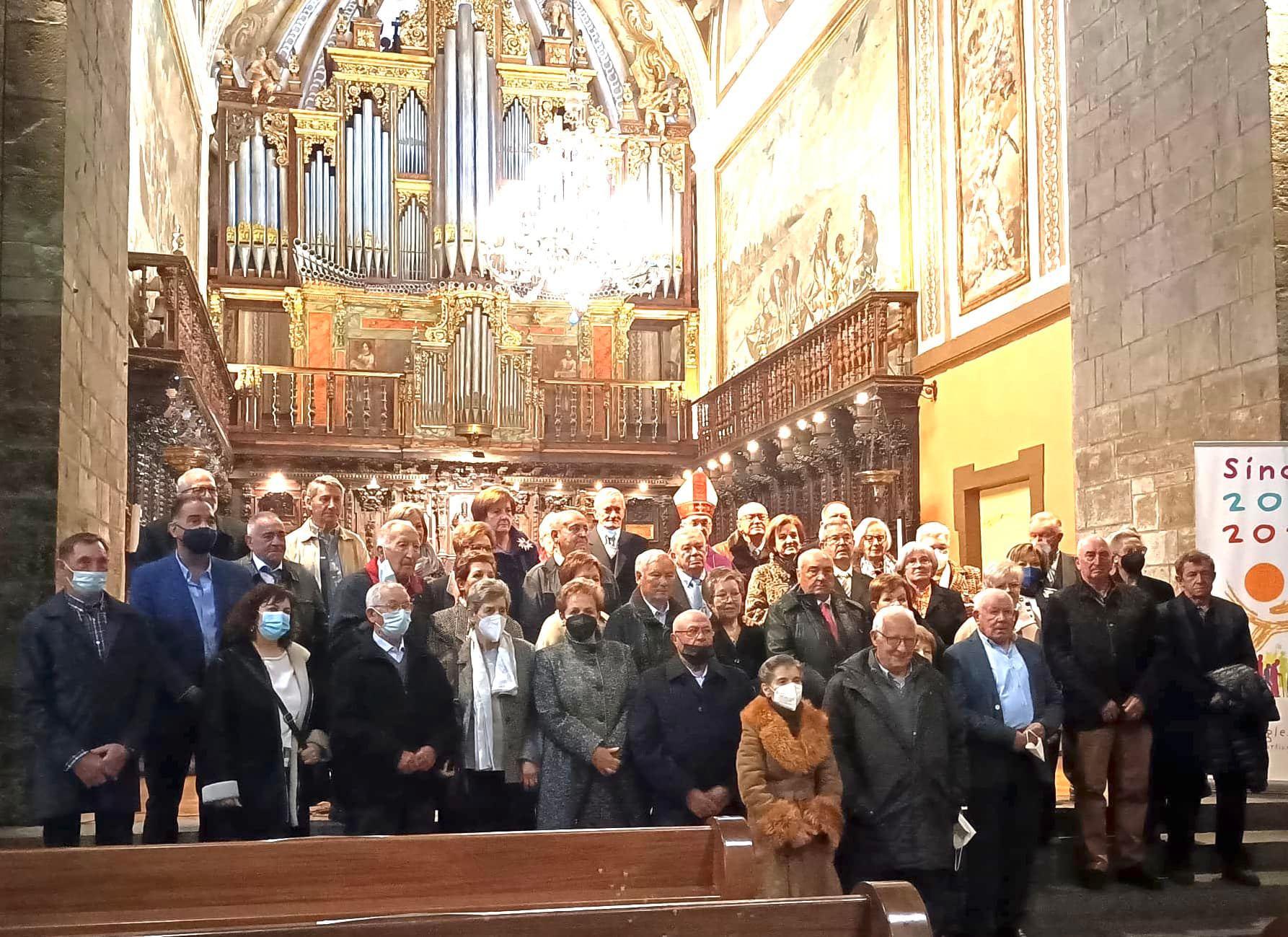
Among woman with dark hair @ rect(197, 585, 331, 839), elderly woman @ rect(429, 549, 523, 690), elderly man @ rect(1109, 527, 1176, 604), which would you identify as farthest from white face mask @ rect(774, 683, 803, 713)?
elderly man @ rect(1109, 527, 1176, 604)

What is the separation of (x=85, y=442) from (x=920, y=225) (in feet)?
26.1

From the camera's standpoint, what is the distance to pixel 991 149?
1095 cm

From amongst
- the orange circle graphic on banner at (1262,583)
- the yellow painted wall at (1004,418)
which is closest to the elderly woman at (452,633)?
the orange circle graphic on banner at (1262,583)

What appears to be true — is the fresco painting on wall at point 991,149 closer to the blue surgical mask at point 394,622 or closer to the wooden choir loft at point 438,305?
the wooden choir loft at point 438,305

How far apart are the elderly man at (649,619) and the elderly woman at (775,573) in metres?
0.48

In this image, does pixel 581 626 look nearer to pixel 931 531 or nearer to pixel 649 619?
pixel 649 619

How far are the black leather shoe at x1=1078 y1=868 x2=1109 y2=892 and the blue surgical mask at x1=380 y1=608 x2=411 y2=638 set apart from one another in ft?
9.72

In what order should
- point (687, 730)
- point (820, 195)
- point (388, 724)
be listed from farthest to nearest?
point (820, 195), point (687, 730), point (388, 724)

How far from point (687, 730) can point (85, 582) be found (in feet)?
7.31

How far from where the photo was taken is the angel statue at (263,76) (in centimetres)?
1786

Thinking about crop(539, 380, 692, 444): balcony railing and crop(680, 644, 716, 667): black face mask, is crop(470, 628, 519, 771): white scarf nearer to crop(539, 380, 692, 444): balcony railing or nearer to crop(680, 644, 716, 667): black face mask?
crop(680, 644, 716, 667): black face mask

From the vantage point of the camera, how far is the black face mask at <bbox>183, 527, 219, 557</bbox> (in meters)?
5.17

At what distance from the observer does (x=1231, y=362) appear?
6793mm

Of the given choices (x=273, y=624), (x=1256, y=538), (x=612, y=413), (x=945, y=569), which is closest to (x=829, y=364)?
(x=612, y=413)
